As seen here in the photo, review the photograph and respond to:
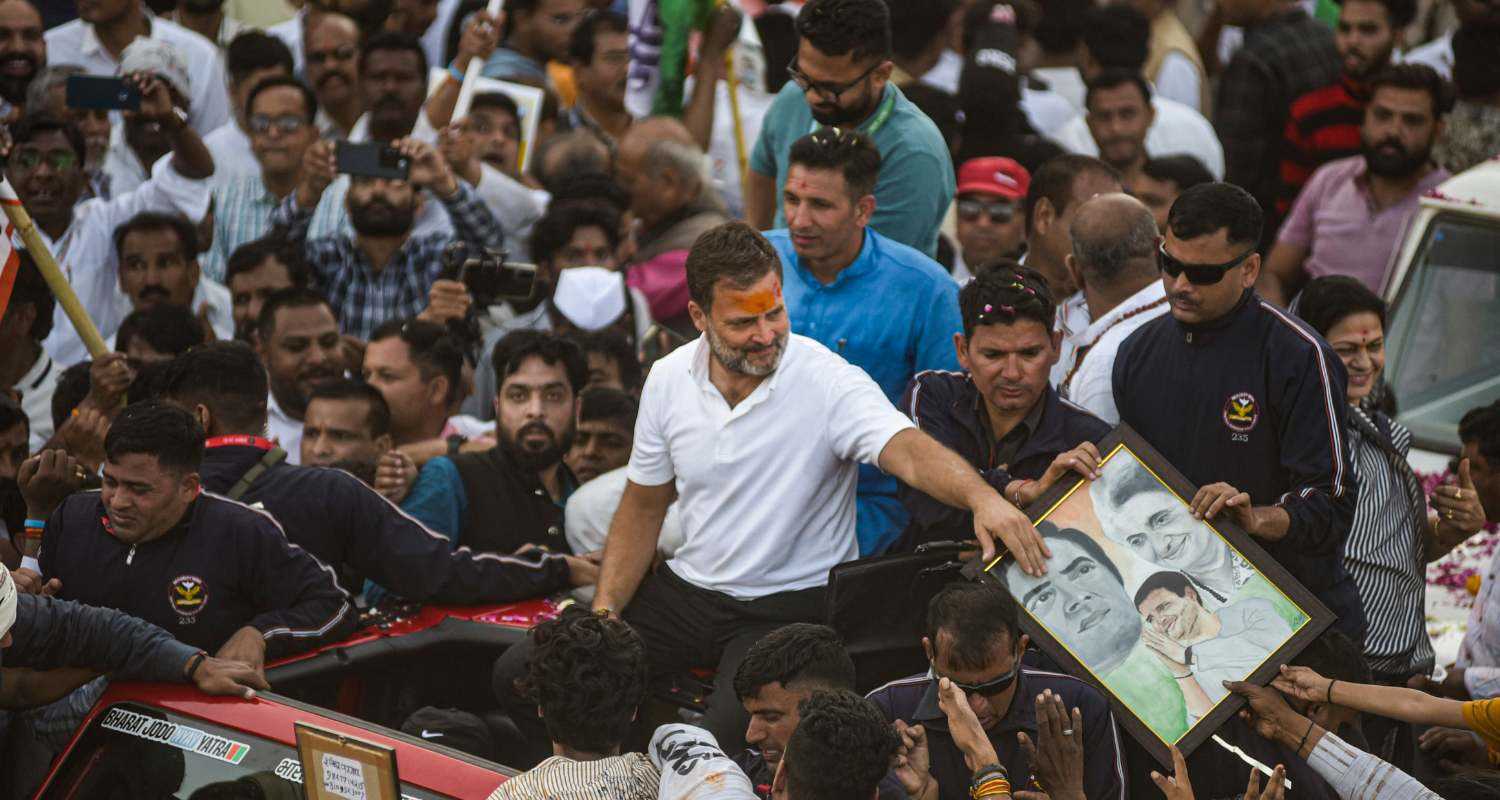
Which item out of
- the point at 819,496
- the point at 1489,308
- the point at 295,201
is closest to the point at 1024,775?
the point at 819,496

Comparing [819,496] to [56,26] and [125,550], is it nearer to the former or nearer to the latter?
[125,550]

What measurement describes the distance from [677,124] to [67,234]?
3177 mm

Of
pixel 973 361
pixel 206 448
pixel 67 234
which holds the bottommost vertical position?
pixel 67 234

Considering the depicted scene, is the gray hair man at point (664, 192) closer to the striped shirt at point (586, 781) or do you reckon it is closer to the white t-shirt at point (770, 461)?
the white t-shirt at point (770, 461)

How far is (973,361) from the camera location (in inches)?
230

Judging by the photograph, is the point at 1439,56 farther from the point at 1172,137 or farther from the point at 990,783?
the point at 990,783

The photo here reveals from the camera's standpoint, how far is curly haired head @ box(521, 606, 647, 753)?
4695mm

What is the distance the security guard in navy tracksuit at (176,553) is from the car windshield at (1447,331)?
4.66 m

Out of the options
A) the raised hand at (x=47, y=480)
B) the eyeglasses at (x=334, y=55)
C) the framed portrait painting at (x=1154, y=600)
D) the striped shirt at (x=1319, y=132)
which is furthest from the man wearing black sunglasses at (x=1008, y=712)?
the eyeglasses at (x=334, y=55)

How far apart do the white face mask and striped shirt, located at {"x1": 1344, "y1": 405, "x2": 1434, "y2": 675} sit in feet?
13.3

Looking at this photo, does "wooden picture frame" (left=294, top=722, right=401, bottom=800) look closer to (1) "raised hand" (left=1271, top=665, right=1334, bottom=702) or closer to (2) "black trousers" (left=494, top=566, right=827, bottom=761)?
(2) "black trousers" (left=494, top=566, right=827, bottom=761)

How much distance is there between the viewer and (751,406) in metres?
5.86

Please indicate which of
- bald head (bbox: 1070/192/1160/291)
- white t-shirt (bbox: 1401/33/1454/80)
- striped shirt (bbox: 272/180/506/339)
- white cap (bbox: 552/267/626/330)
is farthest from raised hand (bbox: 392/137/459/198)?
white t-shirt (bbox: 1401/33/1454/80)

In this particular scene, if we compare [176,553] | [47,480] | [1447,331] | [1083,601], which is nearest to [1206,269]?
[1083,601]
